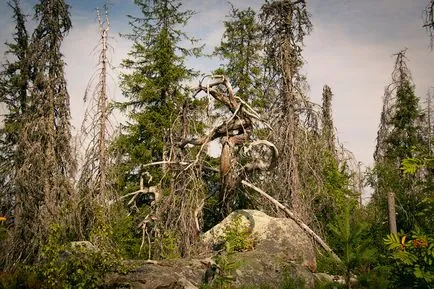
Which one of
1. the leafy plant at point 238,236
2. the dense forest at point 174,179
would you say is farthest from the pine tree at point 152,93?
the leafy plant at point 238,236

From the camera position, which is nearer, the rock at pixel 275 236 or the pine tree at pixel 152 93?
the rock at pixel 275 236

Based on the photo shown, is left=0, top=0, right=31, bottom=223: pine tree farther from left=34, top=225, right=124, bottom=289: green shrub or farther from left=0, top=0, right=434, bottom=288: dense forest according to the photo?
left=34, top=225, right=124, bottom=289: green shrub

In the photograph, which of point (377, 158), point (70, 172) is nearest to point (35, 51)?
point (70, 172)

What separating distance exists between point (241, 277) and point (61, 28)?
10582 mm

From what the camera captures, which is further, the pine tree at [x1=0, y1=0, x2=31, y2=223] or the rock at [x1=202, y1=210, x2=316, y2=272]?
the pine tree at [x1=0, y1=0, x2=31, y2=223]

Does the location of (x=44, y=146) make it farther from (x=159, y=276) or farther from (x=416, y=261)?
(x=416, y=261)

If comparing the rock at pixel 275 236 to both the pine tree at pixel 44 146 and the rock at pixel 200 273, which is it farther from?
the pine tree at pixel 44 146

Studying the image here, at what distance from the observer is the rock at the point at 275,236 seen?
10289 mm

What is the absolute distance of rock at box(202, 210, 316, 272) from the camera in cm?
1029

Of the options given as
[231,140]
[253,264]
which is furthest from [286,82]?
[253,264]

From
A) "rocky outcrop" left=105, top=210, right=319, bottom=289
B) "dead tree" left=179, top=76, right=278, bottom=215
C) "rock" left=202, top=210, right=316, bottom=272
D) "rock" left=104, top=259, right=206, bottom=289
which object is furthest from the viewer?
"dead tree" left=179, top=76, right=278, bottom=215

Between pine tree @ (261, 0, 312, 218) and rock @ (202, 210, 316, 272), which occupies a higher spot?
pine tree @ (261, 0, 312, 218)

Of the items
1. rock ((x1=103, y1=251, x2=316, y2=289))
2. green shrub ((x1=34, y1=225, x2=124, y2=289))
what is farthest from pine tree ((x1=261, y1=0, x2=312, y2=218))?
green shrub ((x1=34, y1=225, x2=124, y2=289))

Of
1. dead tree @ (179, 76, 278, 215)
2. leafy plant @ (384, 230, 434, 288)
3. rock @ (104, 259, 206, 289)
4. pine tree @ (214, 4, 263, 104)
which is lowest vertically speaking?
rock @ (104, 259, 206, 289)
